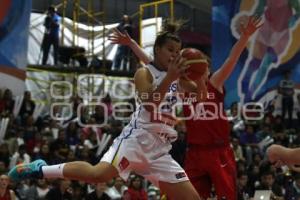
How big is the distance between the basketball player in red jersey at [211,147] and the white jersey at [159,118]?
70 centimetres

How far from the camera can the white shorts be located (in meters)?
5.73

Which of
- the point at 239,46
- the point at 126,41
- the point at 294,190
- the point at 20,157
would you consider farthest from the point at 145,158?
the point at 20,157

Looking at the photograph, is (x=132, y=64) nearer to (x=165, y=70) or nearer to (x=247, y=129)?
(x=247, y=129)

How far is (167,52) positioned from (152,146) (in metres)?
0.86

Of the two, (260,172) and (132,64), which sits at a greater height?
(132,64)

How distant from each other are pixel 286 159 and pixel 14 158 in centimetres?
879

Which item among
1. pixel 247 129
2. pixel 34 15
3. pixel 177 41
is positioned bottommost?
pixel 247 129

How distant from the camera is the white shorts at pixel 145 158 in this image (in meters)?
5.73

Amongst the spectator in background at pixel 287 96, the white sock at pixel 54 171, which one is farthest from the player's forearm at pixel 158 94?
the spectator in background at pixel 287 96

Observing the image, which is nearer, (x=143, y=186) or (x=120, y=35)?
(x=120, y=35)

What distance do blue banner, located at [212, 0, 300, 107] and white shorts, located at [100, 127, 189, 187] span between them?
12.0 m

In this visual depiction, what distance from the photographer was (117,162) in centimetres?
573

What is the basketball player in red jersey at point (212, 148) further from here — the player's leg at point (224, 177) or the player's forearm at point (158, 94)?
the player's forearm at point (158, 94)

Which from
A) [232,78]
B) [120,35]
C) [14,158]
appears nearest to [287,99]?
[232,78]
